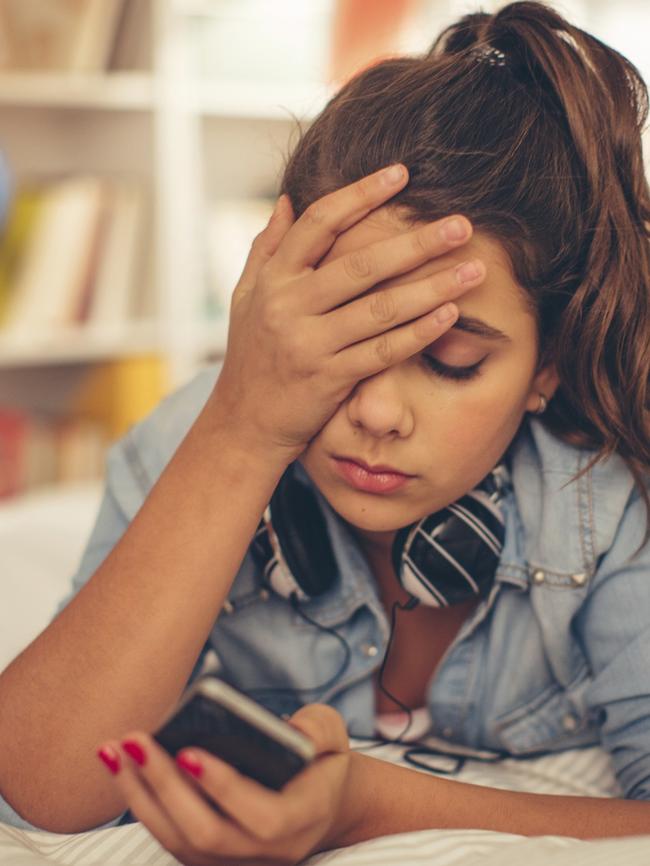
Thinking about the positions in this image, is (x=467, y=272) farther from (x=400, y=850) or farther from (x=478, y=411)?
(x=400, y=850)

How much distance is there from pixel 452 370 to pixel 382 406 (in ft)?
0.22

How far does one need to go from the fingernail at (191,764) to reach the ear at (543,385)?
46cm

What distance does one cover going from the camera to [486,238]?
0.77 m

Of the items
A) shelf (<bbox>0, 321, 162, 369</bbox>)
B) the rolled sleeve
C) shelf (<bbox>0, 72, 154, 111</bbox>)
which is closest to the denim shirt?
the rolled sleeve

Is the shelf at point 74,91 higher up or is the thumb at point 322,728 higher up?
the shelf at point 74,91

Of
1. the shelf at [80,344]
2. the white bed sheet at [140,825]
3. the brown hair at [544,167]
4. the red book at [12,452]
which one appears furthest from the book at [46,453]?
the brown hair at [544,167]

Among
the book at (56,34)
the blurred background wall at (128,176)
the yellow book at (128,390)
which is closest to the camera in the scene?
the book at (56,34)

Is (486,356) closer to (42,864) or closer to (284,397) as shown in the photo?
(284,397)

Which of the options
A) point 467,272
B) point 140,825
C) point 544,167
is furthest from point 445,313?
point 140,825

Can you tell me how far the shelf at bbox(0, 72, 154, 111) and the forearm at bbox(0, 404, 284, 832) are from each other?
1.48 m

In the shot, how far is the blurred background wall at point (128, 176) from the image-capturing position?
2078mm

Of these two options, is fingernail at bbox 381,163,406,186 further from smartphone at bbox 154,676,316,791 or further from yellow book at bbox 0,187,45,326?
yellow book at bbox 0,187,45,326

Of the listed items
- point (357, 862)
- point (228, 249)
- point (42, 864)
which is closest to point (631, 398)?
point (357, 862)

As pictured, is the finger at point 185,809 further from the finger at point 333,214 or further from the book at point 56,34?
the book at point 56,34
